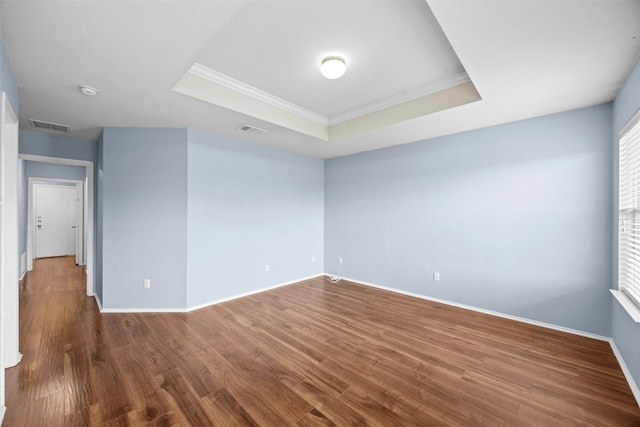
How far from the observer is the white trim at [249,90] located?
8.59ft

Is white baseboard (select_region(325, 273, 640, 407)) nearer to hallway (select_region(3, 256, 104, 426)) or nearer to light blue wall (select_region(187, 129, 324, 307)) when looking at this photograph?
light blue wall (select_region(187, 129, 324, 307))

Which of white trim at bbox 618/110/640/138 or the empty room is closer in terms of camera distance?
the empty room

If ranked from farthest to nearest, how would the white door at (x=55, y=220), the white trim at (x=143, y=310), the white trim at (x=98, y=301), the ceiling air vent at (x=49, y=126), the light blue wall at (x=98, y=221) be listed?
the white door at (x=55, y=220), the light blue wall at (x=98, y=221), the white trim at (x=98, y=301), the white trim at (x=143, y=310), the ceiling air vent at (x=49, y=126)

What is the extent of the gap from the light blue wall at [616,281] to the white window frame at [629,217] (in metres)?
0.11

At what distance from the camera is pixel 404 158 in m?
4.34

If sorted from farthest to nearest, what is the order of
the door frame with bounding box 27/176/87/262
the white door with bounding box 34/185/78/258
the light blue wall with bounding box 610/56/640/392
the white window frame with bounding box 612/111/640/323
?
the white door with bounding box 34/185/78/258, the door frame with bounding box 27/176/87/262, the white window frame with bounding box 612/111/640/323, the light blue wall with bounding box 610/56/640/392

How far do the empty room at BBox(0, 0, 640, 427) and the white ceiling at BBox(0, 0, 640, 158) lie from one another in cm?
2

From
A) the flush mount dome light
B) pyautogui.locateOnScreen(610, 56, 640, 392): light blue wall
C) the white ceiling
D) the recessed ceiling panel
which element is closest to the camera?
the white ceiling

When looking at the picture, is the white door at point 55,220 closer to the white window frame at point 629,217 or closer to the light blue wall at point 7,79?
the light blue wall at point 7,79

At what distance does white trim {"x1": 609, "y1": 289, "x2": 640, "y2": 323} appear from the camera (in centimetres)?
187

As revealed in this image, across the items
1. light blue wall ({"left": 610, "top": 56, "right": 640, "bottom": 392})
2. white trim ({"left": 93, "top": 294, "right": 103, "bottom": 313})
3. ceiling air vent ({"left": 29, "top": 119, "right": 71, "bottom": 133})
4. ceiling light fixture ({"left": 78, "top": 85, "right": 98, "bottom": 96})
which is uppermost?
ceiling light fixture ({"left": 78, "top": 85, "right": 98, "bottom": 96})

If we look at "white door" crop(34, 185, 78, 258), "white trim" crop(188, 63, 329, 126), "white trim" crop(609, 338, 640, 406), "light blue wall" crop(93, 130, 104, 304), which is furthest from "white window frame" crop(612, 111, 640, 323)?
"white door" crop(34, 185, 78, 258)

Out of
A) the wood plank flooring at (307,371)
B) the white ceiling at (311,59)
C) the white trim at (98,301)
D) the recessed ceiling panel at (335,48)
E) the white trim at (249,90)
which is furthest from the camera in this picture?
the white trim at (98,301)

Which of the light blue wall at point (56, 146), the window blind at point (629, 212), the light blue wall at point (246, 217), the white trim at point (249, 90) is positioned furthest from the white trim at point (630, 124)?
the light blue wall at point (56, 146)
